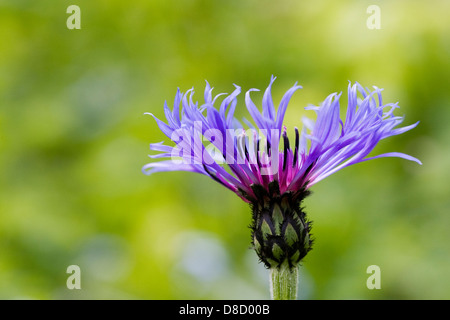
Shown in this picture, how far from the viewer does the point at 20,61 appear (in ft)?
8.30

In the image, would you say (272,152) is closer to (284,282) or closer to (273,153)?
(273,153)

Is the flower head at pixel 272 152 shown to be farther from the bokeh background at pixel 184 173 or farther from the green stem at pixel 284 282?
the bokeh background at pixel 184 173

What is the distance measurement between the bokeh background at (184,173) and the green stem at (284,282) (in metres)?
1.03

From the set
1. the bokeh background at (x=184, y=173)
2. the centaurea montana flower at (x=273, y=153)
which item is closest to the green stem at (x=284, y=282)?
the centaurea montana flower at (x=273, y=153)

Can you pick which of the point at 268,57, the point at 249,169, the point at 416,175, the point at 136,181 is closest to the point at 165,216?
the point at 136,181

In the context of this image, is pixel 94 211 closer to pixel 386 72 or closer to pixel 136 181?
pixel 136 181

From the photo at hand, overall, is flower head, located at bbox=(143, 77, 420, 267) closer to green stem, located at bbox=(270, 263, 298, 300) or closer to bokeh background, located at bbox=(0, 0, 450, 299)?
green stem, located at bbox=(270, 263, 298, 300)

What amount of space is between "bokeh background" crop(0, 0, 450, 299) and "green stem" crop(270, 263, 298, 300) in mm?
1026

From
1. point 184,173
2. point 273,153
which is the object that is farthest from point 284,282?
point 184,173

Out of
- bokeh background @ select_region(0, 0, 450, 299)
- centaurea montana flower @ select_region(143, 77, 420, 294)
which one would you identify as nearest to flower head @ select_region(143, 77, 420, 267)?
centaurea montana flower @ select_region(143, 77, 420, 294)

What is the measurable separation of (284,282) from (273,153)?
232 mm

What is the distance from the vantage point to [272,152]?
1.01 metres
